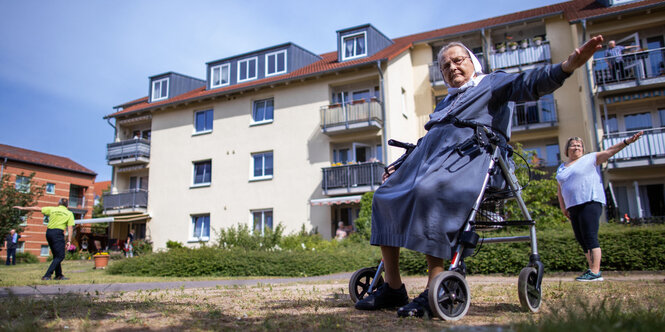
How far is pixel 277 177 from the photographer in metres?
26.6

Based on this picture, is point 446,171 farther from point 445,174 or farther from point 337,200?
point 337,200

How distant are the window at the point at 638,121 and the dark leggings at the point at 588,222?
19.8 m

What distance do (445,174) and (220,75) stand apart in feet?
96.7

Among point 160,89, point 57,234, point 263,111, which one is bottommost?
point 57,234

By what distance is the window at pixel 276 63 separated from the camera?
28.9 metres

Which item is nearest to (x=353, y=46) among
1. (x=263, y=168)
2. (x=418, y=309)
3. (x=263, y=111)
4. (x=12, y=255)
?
(x=263, y=111)

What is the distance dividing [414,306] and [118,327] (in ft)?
5.71

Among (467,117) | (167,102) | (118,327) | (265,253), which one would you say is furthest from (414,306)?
(167,102)

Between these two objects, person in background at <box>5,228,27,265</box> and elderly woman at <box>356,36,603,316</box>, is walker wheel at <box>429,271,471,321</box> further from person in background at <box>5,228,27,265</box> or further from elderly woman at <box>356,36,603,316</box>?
person in background at <box>5,228,27,265</box>

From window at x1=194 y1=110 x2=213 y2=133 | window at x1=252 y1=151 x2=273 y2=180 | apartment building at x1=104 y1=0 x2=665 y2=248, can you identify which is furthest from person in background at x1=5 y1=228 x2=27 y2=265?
window at x1=252 y1=151 x2=273 y2=180

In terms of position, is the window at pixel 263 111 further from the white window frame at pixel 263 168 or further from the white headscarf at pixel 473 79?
the white headscarf at pixel 473 79

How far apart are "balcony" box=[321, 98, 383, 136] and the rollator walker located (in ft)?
67.1

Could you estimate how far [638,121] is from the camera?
22906mm

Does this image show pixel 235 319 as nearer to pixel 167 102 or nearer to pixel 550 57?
pixel 550 57
